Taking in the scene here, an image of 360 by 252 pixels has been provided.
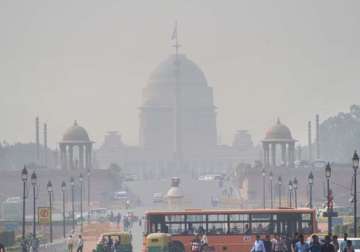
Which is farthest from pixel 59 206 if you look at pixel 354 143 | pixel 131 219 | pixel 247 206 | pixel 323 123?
pixel 323 123

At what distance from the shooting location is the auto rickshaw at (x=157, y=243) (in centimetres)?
5959

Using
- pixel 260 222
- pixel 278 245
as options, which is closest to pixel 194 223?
pixel 260 222

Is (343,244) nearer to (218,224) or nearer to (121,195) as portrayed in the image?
(218,224)

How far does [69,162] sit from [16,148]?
35.9 m

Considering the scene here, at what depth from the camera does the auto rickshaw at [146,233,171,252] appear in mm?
59594

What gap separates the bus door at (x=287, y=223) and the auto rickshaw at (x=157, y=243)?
4644mm

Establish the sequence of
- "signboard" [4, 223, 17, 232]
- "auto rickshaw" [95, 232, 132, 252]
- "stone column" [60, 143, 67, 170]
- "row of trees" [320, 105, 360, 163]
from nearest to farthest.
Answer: "auto rickshaw" [95, 232, 132, 252]
"signboard" [4, 223, 17, 232]
"stone column" [60, 143, 67, 170]
"row of trees" [320, 105, 360, 163]

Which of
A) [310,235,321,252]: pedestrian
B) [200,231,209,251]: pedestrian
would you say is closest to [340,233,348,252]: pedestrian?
[310,235,321,252]: pedestrian

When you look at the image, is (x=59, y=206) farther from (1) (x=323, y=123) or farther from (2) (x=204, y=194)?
(1) (x=323, y=123)

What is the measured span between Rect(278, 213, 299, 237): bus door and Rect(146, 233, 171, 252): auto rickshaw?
464cm

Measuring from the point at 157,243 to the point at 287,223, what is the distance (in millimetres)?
5407

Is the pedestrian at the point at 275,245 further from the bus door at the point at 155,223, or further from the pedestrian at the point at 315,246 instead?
the pedestrian at the point at 315,246

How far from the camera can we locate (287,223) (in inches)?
2469

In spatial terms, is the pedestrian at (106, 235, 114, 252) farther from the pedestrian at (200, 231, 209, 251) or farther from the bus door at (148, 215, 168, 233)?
the pedestrian at (200, 231, 209, 251)
